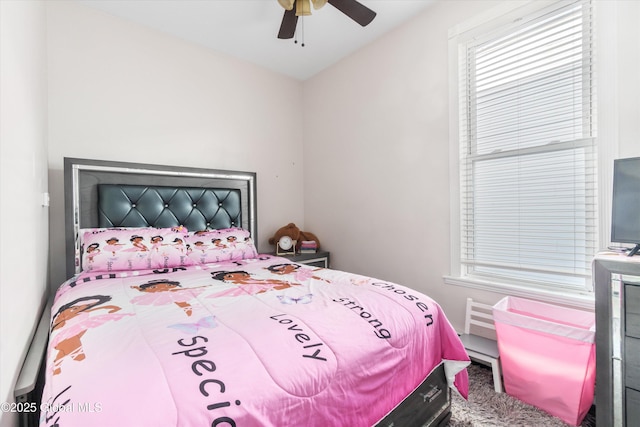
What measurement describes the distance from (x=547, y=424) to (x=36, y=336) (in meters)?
2.52

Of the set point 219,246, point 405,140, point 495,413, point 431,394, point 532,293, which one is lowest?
point 495,413

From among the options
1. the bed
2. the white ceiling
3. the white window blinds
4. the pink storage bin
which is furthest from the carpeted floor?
the white ceiling

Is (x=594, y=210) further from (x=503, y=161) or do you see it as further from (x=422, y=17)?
(x=422, y=17)

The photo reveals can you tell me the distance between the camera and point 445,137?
91.5 inches

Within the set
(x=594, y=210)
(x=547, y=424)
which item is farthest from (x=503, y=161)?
(x=547, y=424)

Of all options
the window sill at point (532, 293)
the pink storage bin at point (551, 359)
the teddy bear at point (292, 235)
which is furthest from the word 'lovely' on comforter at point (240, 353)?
the teddy bear at point (292, 235)

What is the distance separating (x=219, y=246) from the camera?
2.47 m

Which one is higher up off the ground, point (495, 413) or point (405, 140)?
point (405, 140)

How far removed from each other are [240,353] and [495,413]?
1.58m

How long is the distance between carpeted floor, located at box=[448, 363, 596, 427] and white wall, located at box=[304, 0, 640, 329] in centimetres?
59

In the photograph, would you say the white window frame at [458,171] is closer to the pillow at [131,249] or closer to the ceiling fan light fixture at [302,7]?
the ceiling fan light fixture at [302,7]

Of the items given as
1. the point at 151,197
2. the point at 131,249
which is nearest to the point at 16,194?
the point at 131,249

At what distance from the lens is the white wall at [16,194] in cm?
83

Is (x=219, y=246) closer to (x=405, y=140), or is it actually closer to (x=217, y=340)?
(x=217, y=340)
